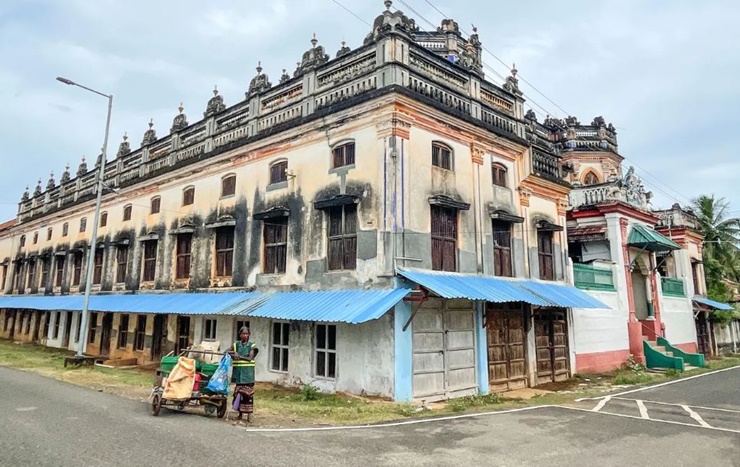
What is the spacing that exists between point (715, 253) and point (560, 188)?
21.0 metres

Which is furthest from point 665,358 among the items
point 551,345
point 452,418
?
point 452,418

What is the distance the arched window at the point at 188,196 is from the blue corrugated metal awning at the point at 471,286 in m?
10.5

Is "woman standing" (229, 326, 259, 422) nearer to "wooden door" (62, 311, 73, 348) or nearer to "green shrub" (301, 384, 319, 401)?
"green shrub" (301, 384, 319, 401)

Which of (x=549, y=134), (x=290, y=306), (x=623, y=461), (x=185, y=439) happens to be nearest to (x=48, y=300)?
(x=290, y=306)

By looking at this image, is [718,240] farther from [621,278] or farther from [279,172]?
[279,172]

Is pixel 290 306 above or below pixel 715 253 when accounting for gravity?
below

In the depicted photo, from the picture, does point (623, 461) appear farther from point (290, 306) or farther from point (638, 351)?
point (638, 351)

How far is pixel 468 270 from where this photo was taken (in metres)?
13.4

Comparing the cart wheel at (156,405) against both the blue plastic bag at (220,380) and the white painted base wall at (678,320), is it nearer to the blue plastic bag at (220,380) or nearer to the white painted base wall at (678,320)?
the blue plastic bag at (220,380)

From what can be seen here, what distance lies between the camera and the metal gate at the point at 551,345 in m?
16.0

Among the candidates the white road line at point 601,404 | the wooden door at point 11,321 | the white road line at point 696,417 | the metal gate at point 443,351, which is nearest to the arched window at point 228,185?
the metal gate at point 443,351

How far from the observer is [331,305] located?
37.3 feet

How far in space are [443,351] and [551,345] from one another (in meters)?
6.10

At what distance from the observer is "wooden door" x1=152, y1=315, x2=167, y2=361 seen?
18922 mm
